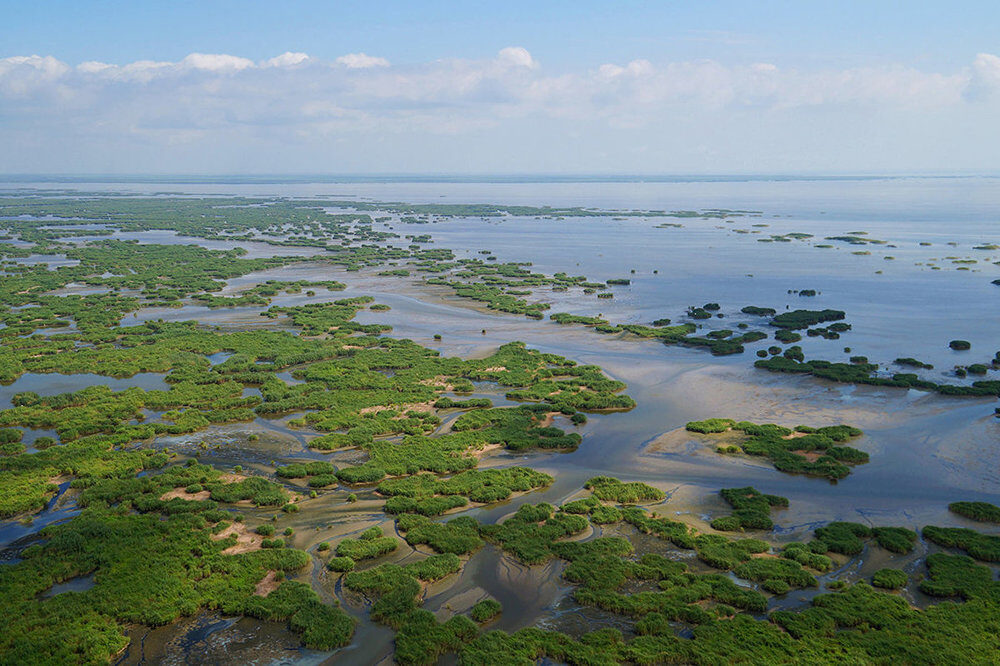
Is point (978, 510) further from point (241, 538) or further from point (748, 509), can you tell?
point (241, 538)

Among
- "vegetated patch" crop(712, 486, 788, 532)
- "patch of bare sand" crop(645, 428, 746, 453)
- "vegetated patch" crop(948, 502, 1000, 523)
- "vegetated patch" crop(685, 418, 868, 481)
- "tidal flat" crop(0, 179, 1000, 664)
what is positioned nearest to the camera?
"tidal flat" crop(0, 179, 1000, 664)

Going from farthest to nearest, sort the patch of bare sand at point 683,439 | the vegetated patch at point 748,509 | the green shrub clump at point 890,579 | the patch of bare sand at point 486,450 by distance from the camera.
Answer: the patch of bare sand at point 683,439
the patch of bare sand at point 486,450
the vegetated patch at point 748,509
the green shrub clump at point 890,579

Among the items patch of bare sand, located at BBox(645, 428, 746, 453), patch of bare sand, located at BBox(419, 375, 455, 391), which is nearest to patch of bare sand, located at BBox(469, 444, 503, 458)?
patch of bare sand, located at BBox(645, 428, 746, 453)

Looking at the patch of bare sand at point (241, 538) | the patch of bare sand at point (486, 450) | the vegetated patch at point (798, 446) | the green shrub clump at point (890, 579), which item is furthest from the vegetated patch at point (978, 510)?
the patch of bare sand at point (241, 538)

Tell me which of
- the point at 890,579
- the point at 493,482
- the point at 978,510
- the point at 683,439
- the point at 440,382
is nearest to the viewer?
the point at 890,579

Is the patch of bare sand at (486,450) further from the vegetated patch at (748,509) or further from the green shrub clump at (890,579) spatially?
the green shrub clump at (890,579)

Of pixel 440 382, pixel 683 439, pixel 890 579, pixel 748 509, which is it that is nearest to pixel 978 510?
pixel 890 579

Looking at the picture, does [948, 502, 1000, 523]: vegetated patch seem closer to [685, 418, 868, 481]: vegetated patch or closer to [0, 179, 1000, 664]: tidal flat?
[0, 179, 1000, 664]: tidal flat

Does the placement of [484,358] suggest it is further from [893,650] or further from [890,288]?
[890,288]
